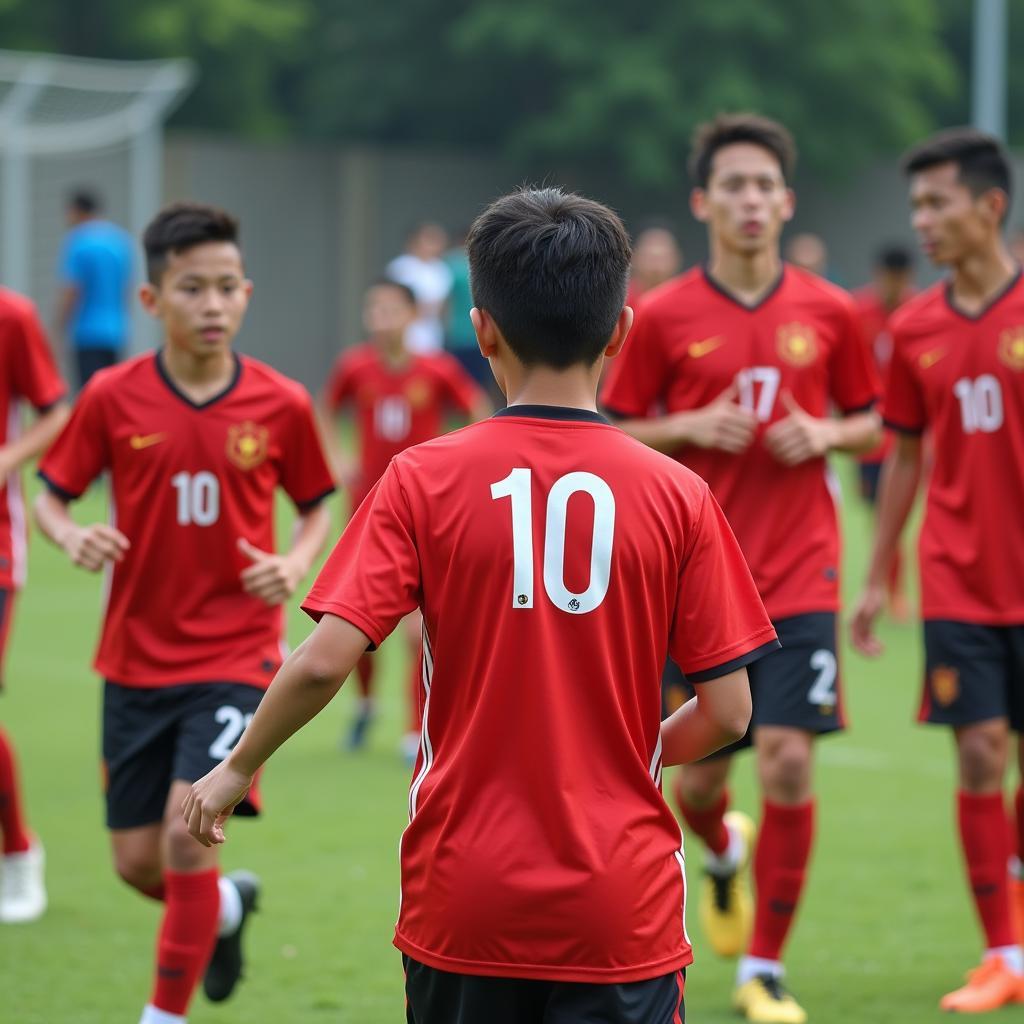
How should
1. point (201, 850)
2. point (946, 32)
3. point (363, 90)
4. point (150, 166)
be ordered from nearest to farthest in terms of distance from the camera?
point (201, 850) < point (150, 166) < point (363, 90) < point (946, 32)

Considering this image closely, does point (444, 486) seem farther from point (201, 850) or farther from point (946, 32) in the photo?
point (946, 32)

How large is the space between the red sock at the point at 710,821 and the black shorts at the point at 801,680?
362 mm

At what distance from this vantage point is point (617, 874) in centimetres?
317

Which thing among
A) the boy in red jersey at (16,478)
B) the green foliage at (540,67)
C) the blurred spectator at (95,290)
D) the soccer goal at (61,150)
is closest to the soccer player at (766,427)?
the boy in red jersey at (16,478)

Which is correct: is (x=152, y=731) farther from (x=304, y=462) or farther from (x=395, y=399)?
(x=395, y=399)

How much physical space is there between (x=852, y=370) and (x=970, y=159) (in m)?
0.72

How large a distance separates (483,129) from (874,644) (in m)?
32.0

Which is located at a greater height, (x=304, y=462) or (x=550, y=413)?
(x=550, y=413)

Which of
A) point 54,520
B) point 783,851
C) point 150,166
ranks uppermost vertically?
point 150,166

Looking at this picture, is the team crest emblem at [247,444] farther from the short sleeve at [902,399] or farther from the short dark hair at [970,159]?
the short dark hair at [970,159]

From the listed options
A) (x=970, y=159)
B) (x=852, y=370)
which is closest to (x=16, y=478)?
(x=852, y=370)

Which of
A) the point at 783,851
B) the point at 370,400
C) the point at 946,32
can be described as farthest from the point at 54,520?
the point at 946,32

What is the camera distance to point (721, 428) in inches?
218

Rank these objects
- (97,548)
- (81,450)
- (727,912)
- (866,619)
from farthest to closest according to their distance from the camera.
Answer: (727,912) → (866,619) → (81,450) → (97,548)
